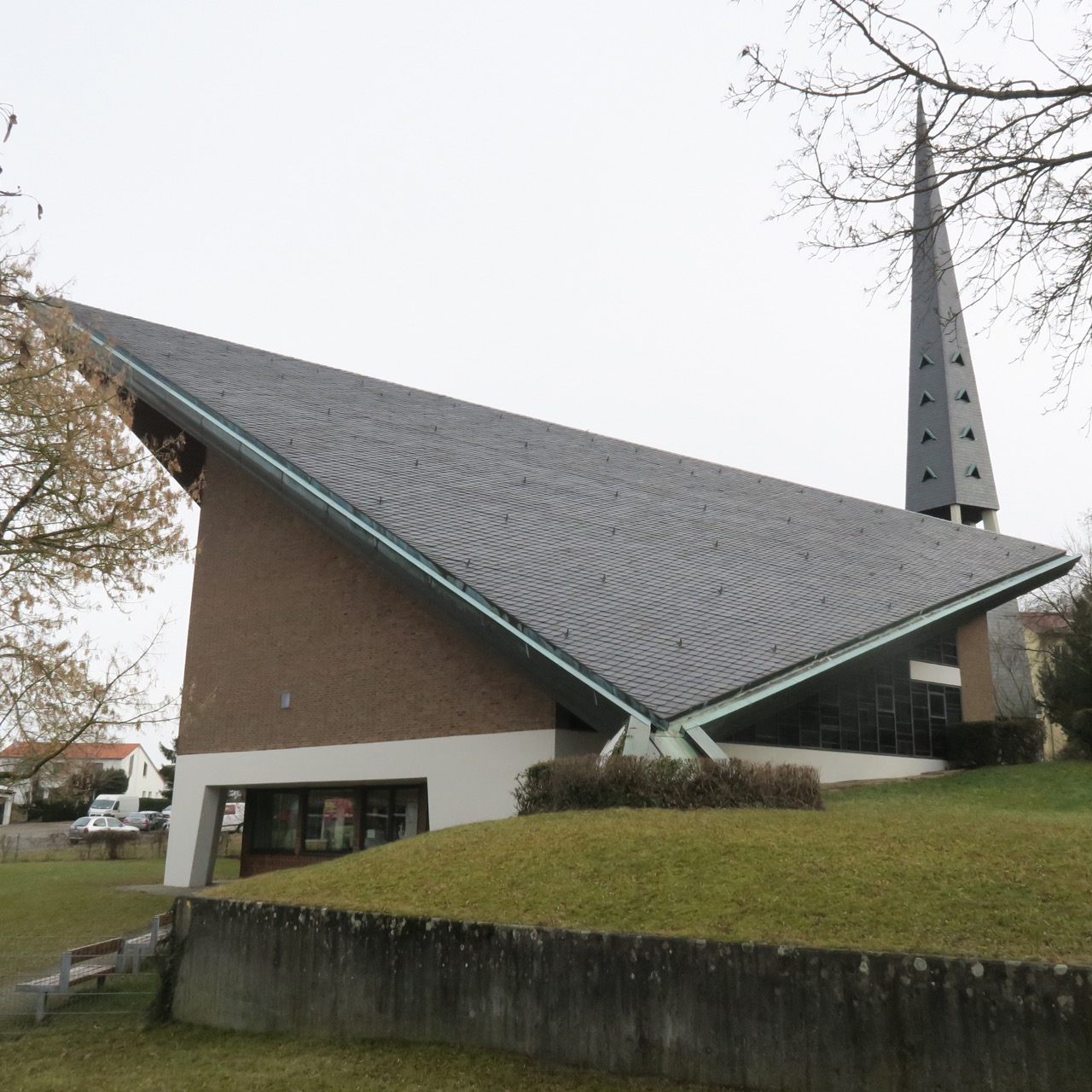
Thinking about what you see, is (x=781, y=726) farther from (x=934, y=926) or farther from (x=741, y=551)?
(x=934, y=926)

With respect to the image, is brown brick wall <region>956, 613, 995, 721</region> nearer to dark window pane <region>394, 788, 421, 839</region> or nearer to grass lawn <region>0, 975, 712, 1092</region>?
dark window pane <region>394, 788, 421, 839</region>

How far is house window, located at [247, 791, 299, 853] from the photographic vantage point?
1961 cm

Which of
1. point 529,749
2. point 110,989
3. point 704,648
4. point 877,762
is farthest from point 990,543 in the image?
point 110,989

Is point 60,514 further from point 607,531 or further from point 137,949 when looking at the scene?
point 607,531

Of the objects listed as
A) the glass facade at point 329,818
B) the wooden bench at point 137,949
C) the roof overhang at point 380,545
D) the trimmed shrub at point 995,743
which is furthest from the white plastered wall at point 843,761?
the wooden bench at point 137,949

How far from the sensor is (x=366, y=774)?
16891 millimetres

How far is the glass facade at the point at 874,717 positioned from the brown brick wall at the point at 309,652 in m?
4.04

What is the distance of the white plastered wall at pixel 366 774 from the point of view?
1480cm

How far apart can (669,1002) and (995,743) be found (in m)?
16.1

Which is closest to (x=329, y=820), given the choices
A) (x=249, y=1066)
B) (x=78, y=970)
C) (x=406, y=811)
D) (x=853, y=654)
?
(x=406, y=811)

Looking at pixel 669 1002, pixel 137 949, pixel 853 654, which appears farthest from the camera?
pixel 853 654

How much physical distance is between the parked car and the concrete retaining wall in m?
29.0

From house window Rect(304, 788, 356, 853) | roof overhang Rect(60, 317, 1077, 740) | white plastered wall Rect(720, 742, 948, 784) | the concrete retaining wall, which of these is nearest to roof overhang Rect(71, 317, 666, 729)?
Result: roof overhang Rect(60, 317, 1077, 740)

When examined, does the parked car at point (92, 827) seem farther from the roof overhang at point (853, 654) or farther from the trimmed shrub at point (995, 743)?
the roof overhang at point (853, 654)
